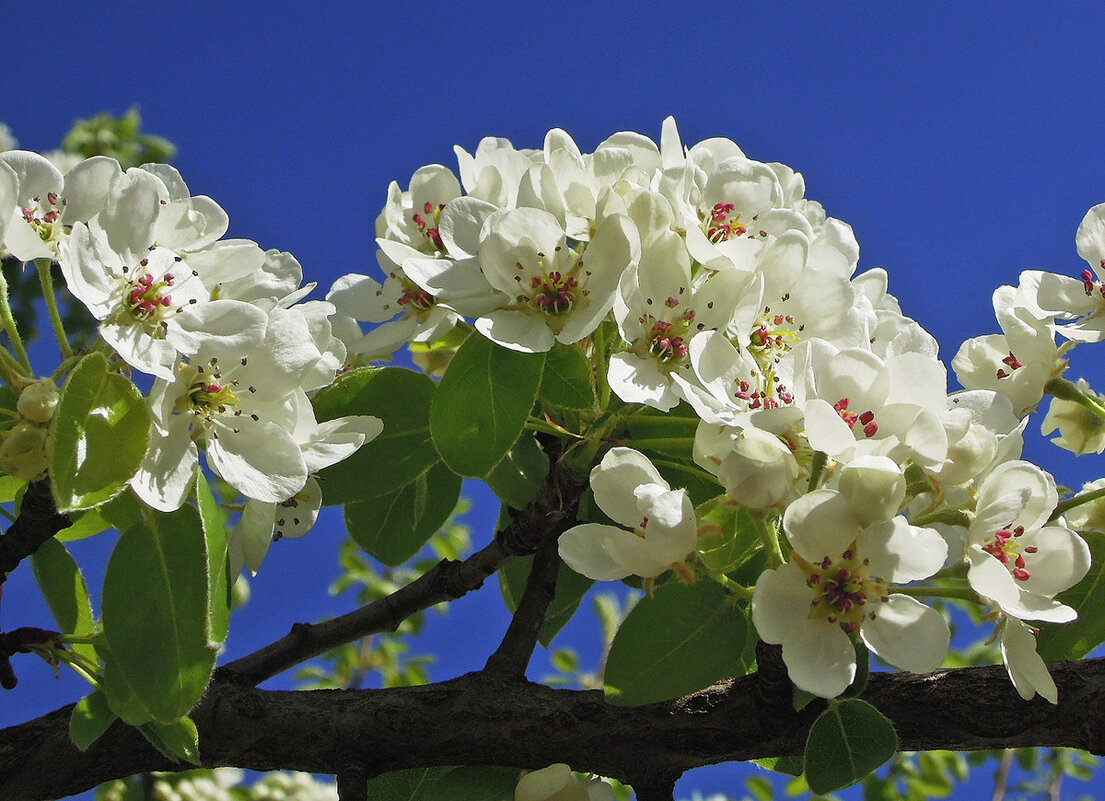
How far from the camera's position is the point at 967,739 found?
5.48ft

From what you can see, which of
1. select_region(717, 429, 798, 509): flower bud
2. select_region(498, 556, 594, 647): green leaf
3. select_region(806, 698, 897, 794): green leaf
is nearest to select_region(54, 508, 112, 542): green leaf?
select_region(498, 556, 594, 647): green leaf

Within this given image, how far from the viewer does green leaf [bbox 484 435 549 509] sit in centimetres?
204

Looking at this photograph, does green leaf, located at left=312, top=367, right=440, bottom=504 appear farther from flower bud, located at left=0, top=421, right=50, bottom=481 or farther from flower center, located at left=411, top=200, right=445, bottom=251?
flower bud, located at left=0, top=421, right=50, bottom=481

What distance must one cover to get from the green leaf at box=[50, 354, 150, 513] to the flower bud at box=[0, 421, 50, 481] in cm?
11

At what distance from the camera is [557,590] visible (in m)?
2.22

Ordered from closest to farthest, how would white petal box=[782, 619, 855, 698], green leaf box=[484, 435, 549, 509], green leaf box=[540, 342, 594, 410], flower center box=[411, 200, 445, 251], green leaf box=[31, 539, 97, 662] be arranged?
1. white petal box=[782, 619, 855, 698]
2. green leaf box=[540, 342, 594, 410]
3. green leaf box=[31, 539, 97, 662]
4. green leaf box=[484, 435, 549, 509]
5. flower center box=[411, 200, 445, 251]

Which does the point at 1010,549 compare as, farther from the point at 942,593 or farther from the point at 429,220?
the point at 429,220

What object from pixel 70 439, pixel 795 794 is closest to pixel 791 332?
pixel 70 439

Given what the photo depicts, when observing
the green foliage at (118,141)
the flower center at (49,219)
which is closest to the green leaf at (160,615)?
the flower center at (49,219)

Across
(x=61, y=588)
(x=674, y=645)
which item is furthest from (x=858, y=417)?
(x=61, y=588)

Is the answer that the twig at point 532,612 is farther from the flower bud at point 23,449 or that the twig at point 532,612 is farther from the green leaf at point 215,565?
the flower bud at point 23,449

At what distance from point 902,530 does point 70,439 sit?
1.10 meters

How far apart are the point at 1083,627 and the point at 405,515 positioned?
1.28 meters

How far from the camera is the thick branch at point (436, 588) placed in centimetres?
194
